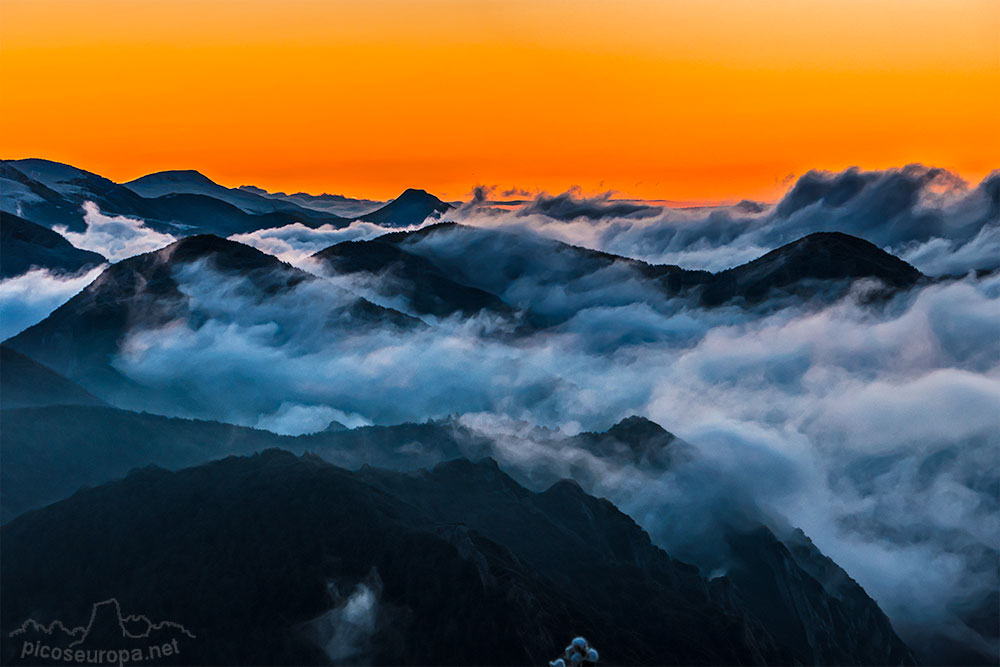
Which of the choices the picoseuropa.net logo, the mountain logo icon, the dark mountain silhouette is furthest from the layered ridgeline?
the picoseuropa.net logo

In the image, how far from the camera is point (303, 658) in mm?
170625

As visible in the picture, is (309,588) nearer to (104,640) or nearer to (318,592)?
(318,592)

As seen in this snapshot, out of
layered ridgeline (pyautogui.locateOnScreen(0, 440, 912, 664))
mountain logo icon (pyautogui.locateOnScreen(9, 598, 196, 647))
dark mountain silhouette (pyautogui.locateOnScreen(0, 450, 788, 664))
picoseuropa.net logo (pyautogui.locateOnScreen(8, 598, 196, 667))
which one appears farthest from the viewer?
dark mountain silhouette (pyautogui.locateOnScreen(0, 450, 788, 664))

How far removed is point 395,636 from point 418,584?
11.0 metres

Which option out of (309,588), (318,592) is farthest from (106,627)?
(318,592)

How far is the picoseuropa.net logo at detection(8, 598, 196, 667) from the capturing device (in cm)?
16762

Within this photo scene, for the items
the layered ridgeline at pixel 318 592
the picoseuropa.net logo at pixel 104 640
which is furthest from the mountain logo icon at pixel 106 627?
the layered ridgeline at pixel 318 592

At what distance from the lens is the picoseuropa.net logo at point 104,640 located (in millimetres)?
167625

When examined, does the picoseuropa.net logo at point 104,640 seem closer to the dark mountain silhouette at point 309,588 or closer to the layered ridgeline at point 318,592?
the layered ridgeline at point 318,592

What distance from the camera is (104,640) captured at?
17162cm

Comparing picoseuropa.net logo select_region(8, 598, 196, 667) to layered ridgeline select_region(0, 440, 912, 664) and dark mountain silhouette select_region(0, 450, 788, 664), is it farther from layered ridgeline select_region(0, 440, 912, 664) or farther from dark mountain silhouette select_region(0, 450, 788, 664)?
dark mountain silhouette select_region(0, 450, 788, 664)

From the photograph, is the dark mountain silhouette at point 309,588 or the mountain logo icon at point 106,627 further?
the dark mountain silhouette at point 309,588

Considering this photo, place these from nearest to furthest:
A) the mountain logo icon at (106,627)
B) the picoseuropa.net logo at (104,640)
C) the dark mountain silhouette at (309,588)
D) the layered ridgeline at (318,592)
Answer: the picoseuropa.net logo at (104,640)
the mountain logo icon at (106,627)
the layered ridgeline at (318,592)
the dark mountain silhouette at (309,588)

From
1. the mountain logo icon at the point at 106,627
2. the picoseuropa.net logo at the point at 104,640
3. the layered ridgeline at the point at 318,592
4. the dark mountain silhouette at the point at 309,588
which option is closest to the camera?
the picoseuropa.net logo at the point at 104,640
